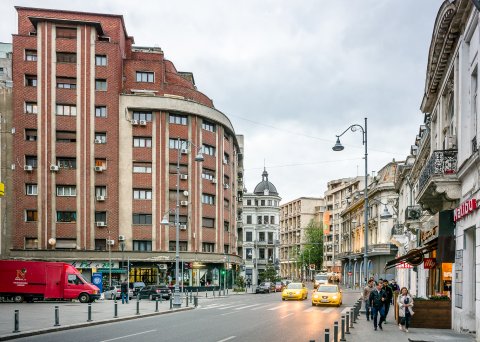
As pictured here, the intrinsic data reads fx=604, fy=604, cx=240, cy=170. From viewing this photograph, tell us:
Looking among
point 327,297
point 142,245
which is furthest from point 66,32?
point 327,297

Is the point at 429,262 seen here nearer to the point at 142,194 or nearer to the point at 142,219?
the point at 142,219

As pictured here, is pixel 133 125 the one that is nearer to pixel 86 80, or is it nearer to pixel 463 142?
pixel 86 80

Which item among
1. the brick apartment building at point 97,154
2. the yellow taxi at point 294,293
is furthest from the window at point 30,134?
the yellow taxi at point 294,293

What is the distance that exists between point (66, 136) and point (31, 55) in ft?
27.3

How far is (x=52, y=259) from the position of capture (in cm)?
5581

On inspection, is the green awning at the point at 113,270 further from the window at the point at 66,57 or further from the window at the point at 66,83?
the window at the point at 66,57

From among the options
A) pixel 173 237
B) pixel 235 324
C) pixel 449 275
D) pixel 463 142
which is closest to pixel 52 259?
pixel 173 237

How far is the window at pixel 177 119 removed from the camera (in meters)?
60.9

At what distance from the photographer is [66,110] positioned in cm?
5759

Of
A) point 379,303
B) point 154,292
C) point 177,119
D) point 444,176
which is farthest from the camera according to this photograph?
point 177,119

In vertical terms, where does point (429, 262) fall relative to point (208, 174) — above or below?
below

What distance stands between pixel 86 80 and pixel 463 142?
4597 centimetres

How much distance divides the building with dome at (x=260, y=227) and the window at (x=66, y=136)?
70157mm

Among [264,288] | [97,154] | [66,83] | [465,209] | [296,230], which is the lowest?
[264,288]
